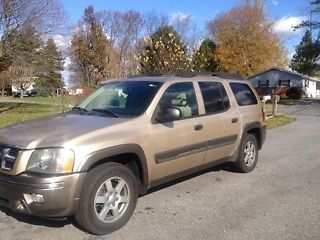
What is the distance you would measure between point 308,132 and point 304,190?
8.28 metres

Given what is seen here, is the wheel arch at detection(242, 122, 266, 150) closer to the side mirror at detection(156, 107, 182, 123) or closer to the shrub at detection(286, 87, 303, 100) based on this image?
the side mirror at detection(156, 107, 182, 123)

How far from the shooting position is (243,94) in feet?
25.7

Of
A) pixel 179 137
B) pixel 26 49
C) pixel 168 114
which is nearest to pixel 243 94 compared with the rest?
pixel 179 137

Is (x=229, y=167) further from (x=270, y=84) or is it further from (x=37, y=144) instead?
(x=270, y=84)

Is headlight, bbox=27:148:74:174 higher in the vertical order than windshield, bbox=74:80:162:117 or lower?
lower

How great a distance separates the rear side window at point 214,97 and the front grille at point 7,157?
293 cm

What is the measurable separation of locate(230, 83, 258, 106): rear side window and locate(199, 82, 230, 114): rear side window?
1.29 feet

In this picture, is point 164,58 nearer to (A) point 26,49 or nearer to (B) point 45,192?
(A) point 26,49

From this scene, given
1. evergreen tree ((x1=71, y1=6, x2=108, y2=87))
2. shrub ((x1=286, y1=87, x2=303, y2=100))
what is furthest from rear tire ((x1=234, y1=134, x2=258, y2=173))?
evergreen tree ((x1=71, y1=6, x2=108, y2=87))

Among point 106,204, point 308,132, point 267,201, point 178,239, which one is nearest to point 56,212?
point 106,204

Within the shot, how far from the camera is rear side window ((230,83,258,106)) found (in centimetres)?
757

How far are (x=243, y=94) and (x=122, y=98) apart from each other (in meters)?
2.68

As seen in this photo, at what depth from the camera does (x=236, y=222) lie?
5.23 meters

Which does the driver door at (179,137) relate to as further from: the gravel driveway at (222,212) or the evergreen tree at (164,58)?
the evergreen tree at (164,58)
